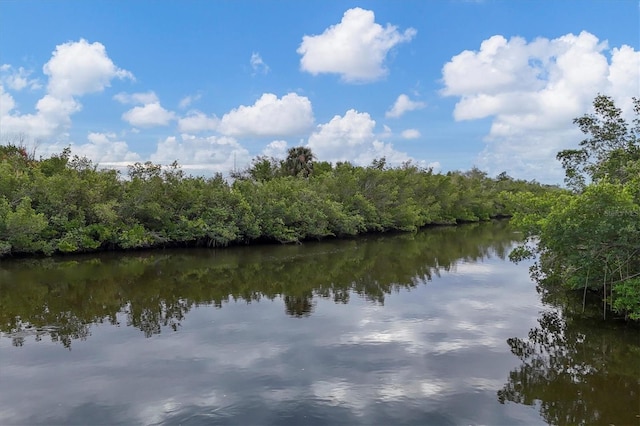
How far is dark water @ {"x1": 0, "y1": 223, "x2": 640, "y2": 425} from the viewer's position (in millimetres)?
8969

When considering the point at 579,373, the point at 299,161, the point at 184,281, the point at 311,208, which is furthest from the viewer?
the point at 299,161

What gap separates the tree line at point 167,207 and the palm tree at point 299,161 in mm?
7507

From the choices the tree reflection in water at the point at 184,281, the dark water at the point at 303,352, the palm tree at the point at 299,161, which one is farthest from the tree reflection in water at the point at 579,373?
the palm tree at the point at 299,161

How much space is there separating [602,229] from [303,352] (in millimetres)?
8030

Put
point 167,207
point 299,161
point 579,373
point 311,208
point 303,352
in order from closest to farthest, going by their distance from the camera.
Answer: point 579,373 < point 303,352 < point 167,207 < point 311,208 < point 299,161

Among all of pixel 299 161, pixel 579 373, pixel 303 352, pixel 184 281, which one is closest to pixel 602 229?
pixel 579 373

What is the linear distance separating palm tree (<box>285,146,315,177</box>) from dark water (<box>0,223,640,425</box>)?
3084 cm

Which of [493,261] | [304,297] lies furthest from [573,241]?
[493,261]

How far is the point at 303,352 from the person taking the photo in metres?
12.0

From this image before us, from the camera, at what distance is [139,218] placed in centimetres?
3175

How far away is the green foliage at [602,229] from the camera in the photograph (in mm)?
12062

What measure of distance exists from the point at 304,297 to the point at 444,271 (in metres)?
9.33

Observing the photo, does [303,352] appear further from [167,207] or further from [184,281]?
[167,207]

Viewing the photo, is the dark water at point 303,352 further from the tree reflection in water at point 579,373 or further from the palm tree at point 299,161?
the palm tree at point 299,161
